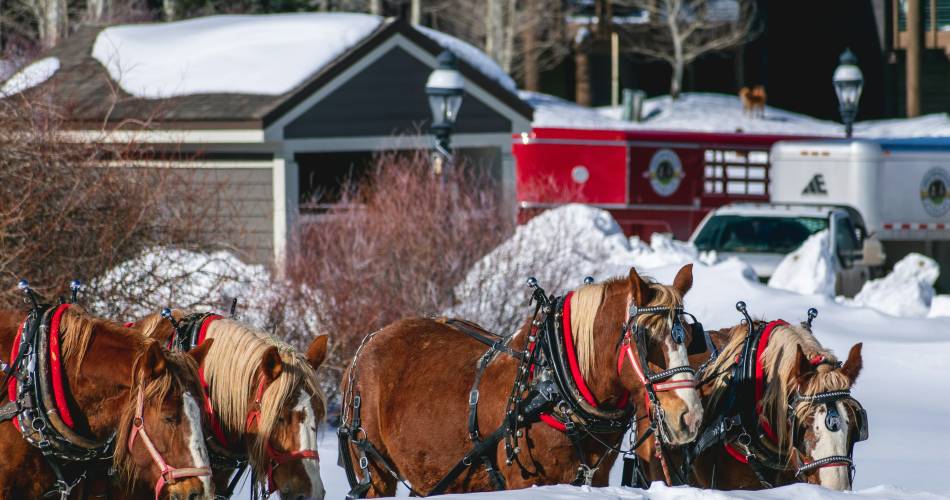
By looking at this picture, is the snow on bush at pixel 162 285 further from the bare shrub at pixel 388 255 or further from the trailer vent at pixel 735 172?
the trailer vent at pixel 735 172

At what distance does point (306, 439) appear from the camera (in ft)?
19.8

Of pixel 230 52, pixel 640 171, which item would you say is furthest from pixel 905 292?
pixel 640 171

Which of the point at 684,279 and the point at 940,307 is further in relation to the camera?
the point at 940,307

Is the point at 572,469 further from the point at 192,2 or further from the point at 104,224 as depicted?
the point at 192,2

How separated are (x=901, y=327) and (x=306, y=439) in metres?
8.64

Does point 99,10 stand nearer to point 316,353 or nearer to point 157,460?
point 316,353

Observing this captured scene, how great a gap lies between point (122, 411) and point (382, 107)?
42.3ft

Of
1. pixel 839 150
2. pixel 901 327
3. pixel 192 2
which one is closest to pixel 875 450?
pixel 901 327

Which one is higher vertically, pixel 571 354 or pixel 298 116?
pixel 298 116

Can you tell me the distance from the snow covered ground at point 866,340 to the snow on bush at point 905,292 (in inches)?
5.0

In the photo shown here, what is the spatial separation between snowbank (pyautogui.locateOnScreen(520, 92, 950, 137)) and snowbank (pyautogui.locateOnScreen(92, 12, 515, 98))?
2205 centimetres

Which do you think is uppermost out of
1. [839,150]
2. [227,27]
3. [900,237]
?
[227,27]

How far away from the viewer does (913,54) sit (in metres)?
42.8

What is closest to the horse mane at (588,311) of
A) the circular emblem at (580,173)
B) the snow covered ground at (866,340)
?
the snow covered ground at (866,340)
